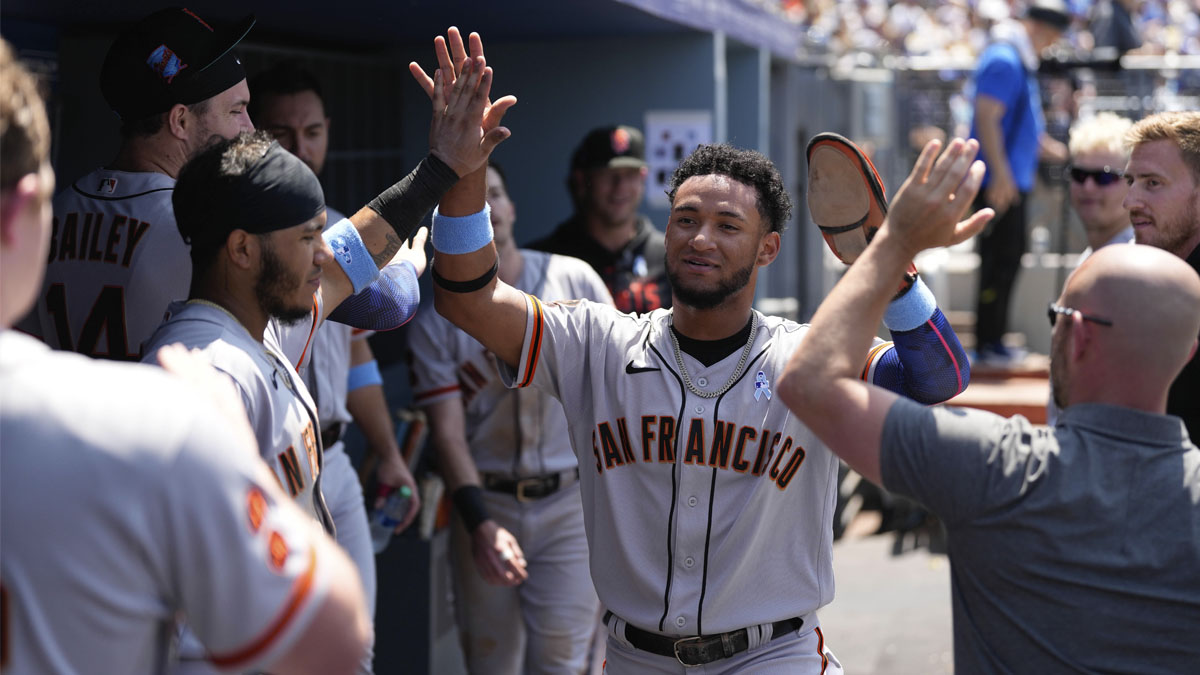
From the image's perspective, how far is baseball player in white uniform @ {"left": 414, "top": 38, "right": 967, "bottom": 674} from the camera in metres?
2.72

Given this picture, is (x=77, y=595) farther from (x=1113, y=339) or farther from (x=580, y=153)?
(x=580, y=153)

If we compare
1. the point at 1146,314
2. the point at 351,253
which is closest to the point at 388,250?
the point at 351,253

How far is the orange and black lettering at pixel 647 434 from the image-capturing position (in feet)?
9.13

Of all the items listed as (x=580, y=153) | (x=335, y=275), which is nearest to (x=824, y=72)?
(x=580, y=153)

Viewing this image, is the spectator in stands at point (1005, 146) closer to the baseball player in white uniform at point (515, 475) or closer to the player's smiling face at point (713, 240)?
the baseball player in white uniform at point (515, 475)

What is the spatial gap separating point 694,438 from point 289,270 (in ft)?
3.23

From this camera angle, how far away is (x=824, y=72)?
8.11m

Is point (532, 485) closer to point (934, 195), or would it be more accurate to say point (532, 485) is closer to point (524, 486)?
point (524, 486)

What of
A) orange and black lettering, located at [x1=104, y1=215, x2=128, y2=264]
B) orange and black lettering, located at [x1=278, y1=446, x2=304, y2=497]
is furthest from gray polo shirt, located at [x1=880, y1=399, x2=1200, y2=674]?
orange and black lettering, located at [x1=104, y1=215, x2=128, y2=264]

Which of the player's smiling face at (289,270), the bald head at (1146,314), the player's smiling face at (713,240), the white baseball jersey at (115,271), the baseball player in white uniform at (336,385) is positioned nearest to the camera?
the bald head at (1146,314)

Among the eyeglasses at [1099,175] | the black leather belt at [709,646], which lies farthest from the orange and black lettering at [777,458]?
the eyeglasses at [1099,175]

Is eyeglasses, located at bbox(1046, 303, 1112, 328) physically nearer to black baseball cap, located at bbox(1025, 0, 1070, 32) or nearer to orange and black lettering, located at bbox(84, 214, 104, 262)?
orange and black lettering, located at bbox(84, 214, 104, 262)

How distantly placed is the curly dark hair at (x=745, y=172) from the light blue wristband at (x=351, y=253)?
0.78 meters

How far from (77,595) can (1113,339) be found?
1.52 meters
